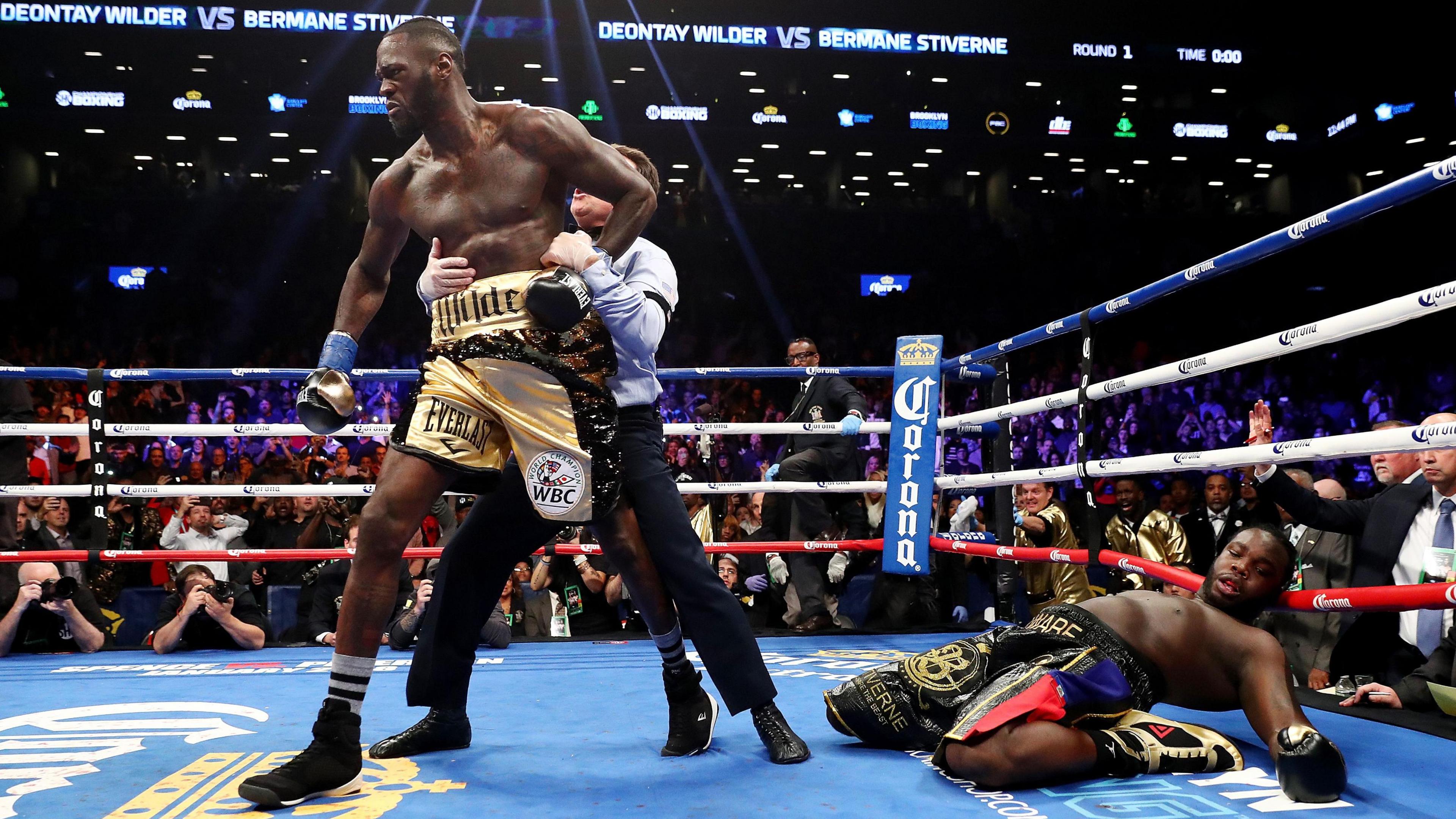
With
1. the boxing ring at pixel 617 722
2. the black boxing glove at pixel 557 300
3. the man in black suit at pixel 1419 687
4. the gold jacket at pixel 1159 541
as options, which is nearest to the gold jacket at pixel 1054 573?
the gold jacket at pixel 1159 541

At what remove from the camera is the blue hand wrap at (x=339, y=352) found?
6.25ft

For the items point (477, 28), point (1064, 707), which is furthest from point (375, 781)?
point (477, 28)

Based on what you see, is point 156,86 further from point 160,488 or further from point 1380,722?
point 1380,722

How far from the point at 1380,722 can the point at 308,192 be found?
1414 centimetres

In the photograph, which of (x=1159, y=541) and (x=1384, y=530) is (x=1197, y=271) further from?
(x=1159, y=541)

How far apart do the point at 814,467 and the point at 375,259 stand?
9.04ft

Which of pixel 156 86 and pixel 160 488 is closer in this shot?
pixel 160 488

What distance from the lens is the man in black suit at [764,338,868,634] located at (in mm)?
3957

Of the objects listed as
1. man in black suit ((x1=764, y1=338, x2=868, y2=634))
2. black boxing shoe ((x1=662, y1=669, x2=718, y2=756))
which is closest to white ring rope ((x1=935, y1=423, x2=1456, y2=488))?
black boxing shoe ((x1=662, y1=669, x2=718, y2=756))

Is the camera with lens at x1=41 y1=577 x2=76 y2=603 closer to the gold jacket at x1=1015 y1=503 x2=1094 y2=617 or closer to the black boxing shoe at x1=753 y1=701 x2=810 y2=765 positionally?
the black boxing shoe at x1=753 y1=701 x2=810 y2=765

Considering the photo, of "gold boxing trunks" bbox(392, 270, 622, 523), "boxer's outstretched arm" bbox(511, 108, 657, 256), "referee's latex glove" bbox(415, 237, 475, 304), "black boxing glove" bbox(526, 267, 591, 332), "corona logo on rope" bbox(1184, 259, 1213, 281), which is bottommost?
"gold boxing trunks" bbox(392, 270, 622, 523)

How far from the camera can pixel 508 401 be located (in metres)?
1.78

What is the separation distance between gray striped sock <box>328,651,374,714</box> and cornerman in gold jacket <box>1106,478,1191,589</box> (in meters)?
2.03

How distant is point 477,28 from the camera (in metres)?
14.5
